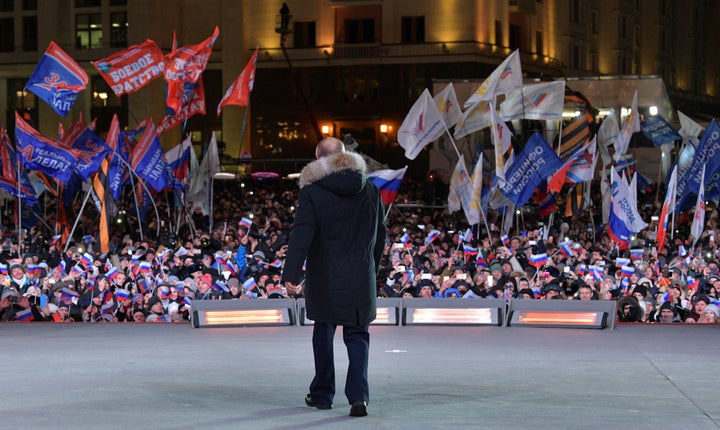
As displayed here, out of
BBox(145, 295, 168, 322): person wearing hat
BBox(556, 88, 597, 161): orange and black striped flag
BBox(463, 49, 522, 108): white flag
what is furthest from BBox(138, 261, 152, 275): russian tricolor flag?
BBox(556, 88, 597, 161): orange and black striped flag

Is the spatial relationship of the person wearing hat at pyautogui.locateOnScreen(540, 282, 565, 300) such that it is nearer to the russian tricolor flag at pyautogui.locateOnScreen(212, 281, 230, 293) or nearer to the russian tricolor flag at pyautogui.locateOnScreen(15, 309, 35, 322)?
the russian tricolor flag at pyautogui.locateOnScreen(212, 281, 230, 293)

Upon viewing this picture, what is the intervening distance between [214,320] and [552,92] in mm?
17033

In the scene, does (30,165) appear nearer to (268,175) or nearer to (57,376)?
(57,376)

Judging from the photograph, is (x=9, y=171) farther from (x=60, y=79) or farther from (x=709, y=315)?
A: (x=709, y=315)

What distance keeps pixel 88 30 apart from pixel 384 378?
6358 centimetres

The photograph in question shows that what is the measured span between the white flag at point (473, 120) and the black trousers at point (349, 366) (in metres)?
18.9

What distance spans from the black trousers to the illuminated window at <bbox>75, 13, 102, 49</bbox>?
63.7 meters

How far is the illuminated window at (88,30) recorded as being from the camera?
6950 cm

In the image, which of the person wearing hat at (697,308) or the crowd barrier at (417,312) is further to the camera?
the person wearing hat at (697,308)

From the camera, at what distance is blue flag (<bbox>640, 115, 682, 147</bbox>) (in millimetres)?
33438

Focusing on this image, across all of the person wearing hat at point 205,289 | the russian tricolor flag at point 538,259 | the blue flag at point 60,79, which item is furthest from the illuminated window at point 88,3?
the person wearing hat at point 205,289

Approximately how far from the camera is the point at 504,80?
83.8 feet

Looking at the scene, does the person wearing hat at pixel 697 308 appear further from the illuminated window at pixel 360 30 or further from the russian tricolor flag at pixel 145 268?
the illuminated window at pixel 360 30

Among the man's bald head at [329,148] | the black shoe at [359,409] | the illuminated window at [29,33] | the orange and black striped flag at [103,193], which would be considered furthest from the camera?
the illuminated window at [29,33]
